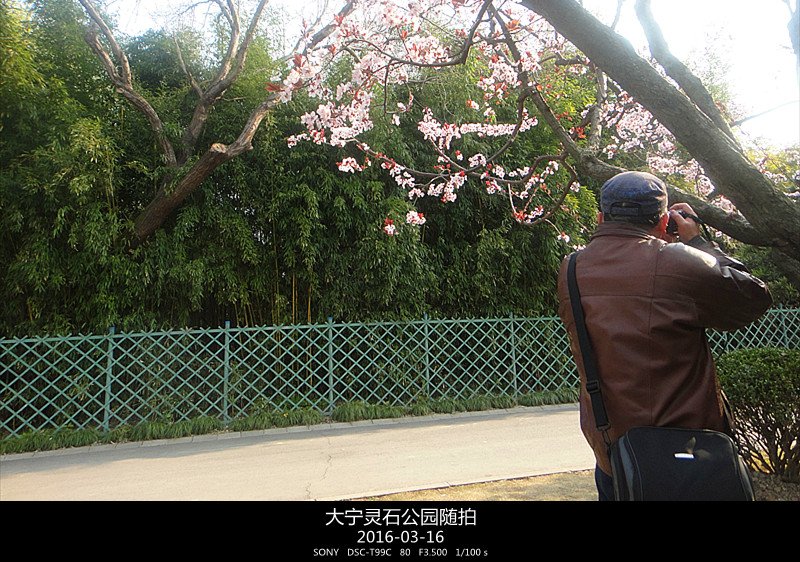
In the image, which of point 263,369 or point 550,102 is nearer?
point 263,369

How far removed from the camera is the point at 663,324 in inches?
54.2

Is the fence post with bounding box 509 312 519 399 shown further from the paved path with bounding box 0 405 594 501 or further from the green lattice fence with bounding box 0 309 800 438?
the paved path with bounding box 0 405 594 501

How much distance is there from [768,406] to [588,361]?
2.21 m

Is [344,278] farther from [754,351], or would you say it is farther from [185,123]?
[754,351]

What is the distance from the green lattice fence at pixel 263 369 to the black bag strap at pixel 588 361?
4721mm

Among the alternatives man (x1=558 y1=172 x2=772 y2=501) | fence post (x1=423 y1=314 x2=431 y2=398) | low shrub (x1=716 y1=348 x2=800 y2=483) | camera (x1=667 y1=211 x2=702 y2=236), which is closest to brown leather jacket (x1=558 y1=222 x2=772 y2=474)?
man (x1=558 y1=172 x2=772 y2=501)

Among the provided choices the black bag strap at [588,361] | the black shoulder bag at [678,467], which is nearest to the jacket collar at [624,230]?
the black bag strap at [588,361]

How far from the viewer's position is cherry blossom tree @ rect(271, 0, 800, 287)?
7.79 ft

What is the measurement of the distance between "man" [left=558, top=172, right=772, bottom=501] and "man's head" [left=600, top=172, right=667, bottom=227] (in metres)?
Answer: 0.06

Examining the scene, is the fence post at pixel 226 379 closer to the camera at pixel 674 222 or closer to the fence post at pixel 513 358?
the fence post at pixel 513 358

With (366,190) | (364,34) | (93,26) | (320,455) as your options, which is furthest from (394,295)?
(93,26)

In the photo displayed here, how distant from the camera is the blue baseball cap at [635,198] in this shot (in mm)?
1550

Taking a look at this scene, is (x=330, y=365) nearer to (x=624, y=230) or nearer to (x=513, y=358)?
(x=513, y=358)

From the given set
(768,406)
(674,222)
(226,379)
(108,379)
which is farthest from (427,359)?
(674,222)
